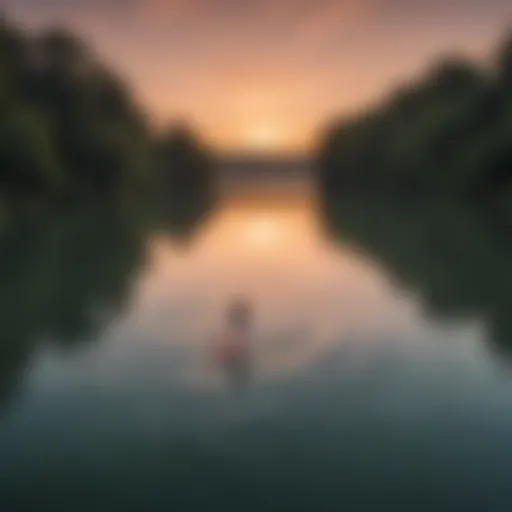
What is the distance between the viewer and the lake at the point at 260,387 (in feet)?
25.3

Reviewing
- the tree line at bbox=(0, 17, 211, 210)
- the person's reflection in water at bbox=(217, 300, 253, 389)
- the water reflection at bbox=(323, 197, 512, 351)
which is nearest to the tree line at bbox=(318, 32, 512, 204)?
the water reflection at bbox=(323, 197, 512, 351)

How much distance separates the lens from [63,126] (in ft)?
186

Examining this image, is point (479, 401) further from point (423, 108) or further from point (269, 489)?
point (423, 108)

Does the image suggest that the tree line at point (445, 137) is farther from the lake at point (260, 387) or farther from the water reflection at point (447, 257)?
the lake at point (260, 387)

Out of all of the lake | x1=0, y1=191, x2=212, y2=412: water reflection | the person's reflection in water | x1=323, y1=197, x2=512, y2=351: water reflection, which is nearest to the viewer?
the lake

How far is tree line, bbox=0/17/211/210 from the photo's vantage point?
152 feet

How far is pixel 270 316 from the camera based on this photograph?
1578cm

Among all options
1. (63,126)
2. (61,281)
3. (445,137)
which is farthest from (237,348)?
(445,137)

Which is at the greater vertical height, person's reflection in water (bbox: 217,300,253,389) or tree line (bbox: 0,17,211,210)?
tree line (bbox: 0,17,211,210)

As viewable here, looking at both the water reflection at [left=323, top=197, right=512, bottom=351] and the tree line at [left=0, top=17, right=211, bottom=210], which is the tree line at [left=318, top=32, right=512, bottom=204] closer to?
the water reflection at [left=323, top=197, right=512, bottom=351]

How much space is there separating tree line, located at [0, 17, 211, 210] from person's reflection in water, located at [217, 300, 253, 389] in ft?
114

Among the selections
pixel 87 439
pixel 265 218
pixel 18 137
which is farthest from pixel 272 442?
pixel 18 137

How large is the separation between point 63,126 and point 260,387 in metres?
48.5

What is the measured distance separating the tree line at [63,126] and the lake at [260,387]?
23.4 metres
